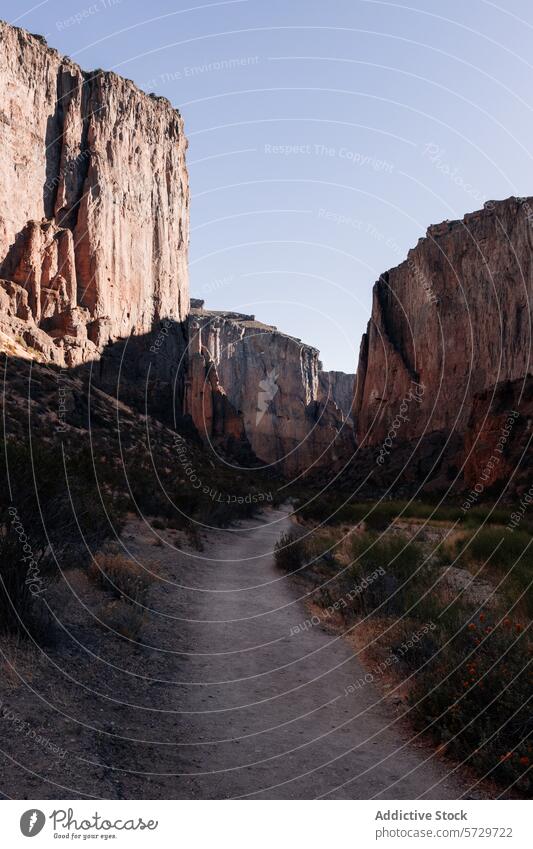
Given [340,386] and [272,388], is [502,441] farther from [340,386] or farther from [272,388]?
[340,386]

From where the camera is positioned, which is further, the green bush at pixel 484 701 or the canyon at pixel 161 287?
the canyon at pixel 161 287

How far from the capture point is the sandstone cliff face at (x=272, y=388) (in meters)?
101

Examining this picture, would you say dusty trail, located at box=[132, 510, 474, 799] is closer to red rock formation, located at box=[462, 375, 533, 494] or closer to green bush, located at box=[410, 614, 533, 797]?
green bush, located at box=[410, 614, 533, 797]

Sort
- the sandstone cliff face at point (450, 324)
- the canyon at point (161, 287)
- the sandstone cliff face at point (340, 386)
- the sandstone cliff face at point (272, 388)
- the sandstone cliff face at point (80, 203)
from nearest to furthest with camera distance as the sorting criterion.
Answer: the sandstone cliff face at point (80, 203) < the canyon at point (161, 287) < the sandstone cliff face at point (450, 324) < the sandstone cliff face at point (272, 388) < the sandstone cliff face at point (340, 386)

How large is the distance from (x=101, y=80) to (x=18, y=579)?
209 feet

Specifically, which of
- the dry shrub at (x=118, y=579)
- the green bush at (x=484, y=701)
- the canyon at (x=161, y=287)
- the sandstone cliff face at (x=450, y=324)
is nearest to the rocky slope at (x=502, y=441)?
the canyon at (x=161, y=287)

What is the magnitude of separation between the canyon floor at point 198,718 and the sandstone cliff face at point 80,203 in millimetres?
35487

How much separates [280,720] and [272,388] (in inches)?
4282

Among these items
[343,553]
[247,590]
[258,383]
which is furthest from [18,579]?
[258,383]

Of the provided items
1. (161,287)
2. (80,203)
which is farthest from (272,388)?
(80,203)

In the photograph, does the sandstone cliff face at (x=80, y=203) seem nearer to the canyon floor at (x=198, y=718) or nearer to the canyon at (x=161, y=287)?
the canyon at (x=161, y=287)

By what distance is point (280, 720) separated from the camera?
5.86 meters

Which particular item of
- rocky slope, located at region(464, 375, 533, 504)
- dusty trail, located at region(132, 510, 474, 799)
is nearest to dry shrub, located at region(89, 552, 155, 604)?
dusty trail, located at region(132, 510, 474, 799)
